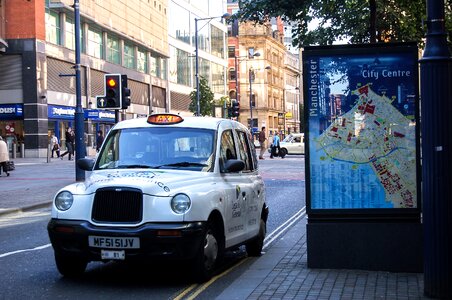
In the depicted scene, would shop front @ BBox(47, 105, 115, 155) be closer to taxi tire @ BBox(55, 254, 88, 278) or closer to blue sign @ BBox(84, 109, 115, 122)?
blue sign @ BBox(84, 109, 115, 122)

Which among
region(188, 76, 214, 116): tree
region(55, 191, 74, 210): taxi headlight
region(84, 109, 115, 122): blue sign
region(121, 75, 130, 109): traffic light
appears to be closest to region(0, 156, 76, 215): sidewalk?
region(121, 75, 130, 109): traffic light

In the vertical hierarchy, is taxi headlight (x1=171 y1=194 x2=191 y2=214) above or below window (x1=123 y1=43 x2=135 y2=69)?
below

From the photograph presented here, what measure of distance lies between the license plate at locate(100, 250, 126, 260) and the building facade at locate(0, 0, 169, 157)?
3857 cm

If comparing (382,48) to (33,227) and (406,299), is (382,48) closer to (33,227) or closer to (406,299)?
(406,299)

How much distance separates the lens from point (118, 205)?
23.0ft

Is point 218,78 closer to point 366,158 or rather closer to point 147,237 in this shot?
point 366,158

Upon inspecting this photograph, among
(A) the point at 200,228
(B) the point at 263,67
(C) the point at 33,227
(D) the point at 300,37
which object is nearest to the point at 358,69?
(A) the point at 200,228

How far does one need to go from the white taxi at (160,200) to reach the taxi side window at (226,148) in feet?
0.04

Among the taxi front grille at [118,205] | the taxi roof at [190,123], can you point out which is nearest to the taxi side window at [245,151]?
the taxi roof at [190,123]

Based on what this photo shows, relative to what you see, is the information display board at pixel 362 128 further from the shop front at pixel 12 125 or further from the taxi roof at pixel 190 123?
the shop front at pixel 12 125

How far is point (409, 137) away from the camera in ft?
24.3

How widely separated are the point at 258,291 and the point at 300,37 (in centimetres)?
1072

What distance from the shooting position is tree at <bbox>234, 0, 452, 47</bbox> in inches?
512

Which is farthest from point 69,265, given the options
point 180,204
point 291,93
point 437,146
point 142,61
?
point 291,93
